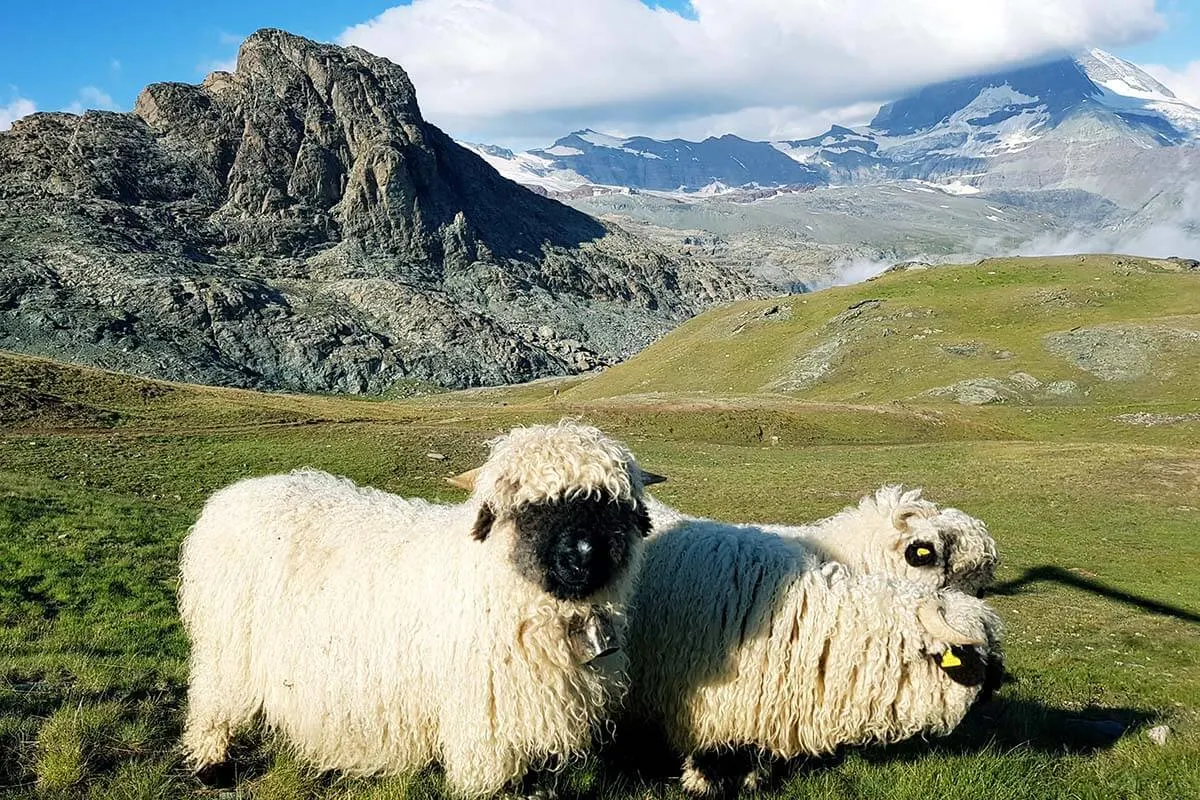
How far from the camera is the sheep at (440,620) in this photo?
20.6 ft

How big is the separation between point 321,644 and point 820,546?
243 inches

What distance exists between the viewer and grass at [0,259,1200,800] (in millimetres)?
7133

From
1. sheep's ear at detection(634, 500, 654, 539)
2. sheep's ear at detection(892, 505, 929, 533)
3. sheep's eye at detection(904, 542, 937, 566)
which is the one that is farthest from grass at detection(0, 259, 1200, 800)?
sheep's ear at detection(634, 500, 654, 539)

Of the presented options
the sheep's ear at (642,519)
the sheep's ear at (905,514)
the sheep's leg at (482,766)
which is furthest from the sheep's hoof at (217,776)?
the sheep's ear at (905,514)

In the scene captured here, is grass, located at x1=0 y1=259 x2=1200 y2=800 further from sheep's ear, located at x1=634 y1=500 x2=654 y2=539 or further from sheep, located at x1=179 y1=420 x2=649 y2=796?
sheep's ear, located at x1=634 y1=500 x2=654 y2=539

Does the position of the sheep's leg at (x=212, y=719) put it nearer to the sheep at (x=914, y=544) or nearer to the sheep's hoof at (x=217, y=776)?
the sheep's hoof at (x=217, y=776)

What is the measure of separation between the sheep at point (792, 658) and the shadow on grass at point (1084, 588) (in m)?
16.1

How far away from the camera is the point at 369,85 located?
19712 centimetres

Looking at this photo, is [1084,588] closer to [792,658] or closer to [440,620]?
[792,658]

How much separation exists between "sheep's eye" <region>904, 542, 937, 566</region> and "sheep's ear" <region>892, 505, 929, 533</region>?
339 millimetres

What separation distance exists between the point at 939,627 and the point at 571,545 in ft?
11.6

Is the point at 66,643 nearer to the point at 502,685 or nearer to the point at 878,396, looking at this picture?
the point at 502,685

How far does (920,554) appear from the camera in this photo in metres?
9.19

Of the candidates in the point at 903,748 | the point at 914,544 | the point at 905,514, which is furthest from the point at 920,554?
the point at 903,748
